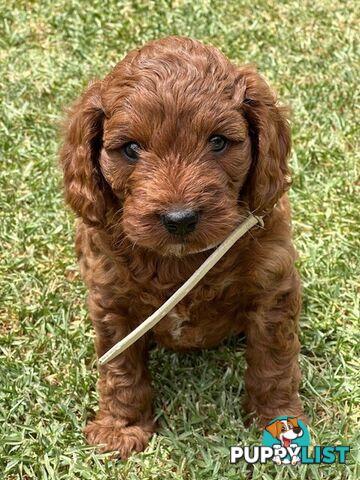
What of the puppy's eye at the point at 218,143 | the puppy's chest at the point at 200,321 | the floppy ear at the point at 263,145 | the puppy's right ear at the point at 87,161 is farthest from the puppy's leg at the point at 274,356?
the puppy's right ear at the point at 87,161

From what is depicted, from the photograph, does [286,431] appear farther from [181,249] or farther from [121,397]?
[181,249]

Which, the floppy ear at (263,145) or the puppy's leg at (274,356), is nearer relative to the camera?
the floppy ear at (263,145)

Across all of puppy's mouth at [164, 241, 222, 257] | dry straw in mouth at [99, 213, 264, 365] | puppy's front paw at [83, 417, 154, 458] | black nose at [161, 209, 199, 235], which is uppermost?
black nose at [161, 209, 199, 235]

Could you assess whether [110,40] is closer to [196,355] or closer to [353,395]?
[196,355]

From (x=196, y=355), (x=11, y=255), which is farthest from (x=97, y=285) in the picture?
(x=11, y=255)

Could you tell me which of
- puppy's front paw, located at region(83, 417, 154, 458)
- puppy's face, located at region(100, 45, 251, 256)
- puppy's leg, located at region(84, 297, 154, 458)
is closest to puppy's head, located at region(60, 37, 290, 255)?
puppy's face, located at region(100, 45, 251, 256)

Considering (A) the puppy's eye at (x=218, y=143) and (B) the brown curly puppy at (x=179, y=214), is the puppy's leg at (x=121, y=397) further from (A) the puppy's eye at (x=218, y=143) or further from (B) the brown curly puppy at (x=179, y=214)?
(A) the puppy's eye at (x=218, y=143)

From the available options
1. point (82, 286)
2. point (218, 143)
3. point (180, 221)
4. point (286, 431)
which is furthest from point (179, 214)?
point (82, 286)

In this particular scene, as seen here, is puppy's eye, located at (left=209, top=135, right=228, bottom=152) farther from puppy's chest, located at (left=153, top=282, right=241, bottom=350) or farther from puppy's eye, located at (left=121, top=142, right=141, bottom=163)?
puppy's chest, located at (left=153, top=282, right=241, bottom=350)

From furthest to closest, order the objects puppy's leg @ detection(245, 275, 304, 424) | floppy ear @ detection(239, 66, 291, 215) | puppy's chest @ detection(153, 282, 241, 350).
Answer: puppy's leg @ detection(245, 275, 304, 424)
puppy's chest @ detection(153, 282, 241, 350)
floppy ear @ detection(239, 66, 291, 215)
